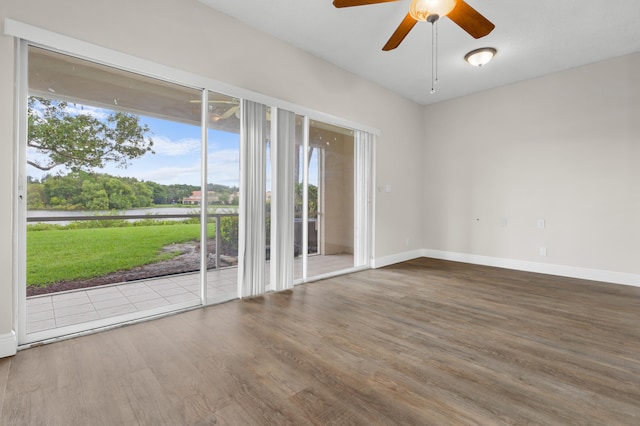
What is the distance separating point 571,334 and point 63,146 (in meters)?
4.53

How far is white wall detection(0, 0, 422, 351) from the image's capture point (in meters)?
2.09

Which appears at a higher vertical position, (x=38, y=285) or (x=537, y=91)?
(x=537, y=91)

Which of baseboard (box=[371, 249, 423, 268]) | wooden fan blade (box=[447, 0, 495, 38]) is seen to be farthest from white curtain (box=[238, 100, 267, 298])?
baseboard (box=[371, 249, 423, 268])

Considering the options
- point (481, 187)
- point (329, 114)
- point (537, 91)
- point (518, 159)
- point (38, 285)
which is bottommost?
point (38, 285)

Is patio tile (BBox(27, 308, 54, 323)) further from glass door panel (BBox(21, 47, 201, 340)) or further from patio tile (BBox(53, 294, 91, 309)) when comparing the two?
patio tile (BBox(53, 294, 91, 309))

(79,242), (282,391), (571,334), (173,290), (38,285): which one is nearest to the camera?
(282,391)

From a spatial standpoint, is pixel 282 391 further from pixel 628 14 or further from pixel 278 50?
pixel 628 14

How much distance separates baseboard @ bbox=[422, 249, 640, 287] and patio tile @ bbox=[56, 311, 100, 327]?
209 inches

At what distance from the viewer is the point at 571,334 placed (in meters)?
2.46

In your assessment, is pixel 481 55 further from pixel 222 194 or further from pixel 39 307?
pixel 39 307

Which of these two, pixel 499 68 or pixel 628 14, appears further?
pixel 499 68

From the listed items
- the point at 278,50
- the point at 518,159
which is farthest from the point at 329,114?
the point at 518,159

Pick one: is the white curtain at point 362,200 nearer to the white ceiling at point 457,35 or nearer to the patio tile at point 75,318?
the white ceiling at point 457,35

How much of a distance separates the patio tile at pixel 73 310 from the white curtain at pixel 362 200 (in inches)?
135
